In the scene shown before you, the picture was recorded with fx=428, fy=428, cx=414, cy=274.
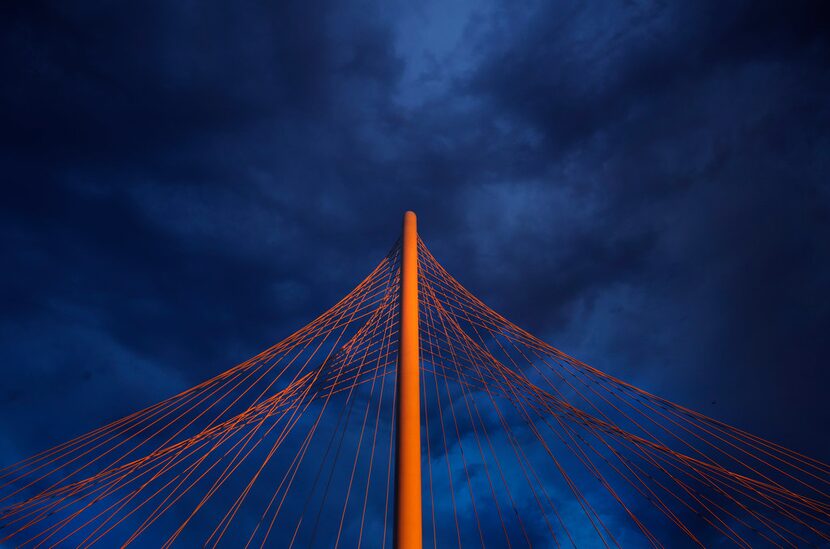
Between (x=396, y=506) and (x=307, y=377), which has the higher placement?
(x=307, y=377)

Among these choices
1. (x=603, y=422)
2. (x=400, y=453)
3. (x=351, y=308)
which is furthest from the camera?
(x=351, y=308)

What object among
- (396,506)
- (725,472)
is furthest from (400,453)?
(725,472)

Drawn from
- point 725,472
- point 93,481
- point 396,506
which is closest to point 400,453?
point 396,506

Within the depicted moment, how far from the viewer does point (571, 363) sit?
7.63 meters

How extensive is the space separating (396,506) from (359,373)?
274 cm

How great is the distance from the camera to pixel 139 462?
608cm

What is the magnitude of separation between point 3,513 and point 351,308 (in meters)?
5.61

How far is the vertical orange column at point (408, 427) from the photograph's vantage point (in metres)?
4.88

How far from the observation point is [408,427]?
18.0ft

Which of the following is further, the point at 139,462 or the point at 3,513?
the point at 139,462

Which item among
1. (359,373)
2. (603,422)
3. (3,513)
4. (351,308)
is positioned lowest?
(3,513)

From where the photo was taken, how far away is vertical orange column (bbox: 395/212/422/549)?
4883 mm

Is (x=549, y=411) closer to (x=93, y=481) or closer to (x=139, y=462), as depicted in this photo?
(x=139, y=462)

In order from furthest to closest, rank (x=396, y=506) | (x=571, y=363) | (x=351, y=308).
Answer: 1. (x=351, y=308)
2. (x=571, y=363)
3. (x=396, y=506)
